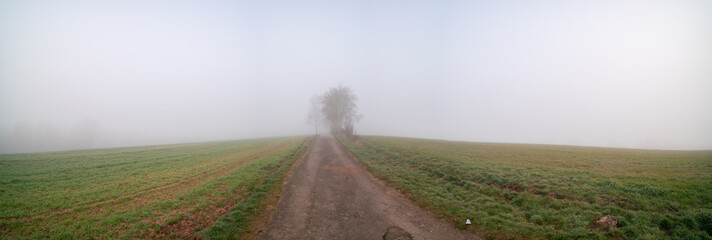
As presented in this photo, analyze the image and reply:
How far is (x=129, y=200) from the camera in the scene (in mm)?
10406

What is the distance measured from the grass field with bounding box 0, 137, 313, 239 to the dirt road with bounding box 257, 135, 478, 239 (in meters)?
1.43

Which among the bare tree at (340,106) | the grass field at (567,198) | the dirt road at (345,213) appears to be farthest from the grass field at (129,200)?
the bare tree at (340,106)

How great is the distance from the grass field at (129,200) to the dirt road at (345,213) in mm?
1425

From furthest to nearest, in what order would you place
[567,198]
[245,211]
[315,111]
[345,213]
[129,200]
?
[315,111], [129,200], [567,198], [245,211], [345,213]

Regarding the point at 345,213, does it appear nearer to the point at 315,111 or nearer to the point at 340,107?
the point at 340,107

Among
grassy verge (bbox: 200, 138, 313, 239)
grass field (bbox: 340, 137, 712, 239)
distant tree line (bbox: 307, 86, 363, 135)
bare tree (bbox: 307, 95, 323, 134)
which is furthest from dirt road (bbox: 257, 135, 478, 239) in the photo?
bare tree (bbox: 307, 95, 323, 134)

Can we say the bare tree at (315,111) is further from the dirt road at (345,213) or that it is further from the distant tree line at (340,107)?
the dirt road at (345,213)

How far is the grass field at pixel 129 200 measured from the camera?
7430mm

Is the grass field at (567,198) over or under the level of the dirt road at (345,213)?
over

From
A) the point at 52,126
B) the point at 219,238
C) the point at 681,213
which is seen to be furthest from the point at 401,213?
the point at 52,126

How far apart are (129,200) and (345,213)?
10419 mm

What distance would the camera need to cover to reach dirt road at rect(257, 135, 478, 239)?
712 centimetres

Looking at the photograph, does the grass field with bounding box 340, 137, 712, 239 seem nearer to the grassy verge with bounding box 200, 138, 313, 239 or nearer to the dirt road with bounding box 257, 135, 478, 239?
the dirt road with bounding box 257, 135, 478, 239

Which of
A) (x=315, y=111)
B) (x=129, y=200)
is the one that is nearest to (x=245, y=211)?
(x=129, y=200)
